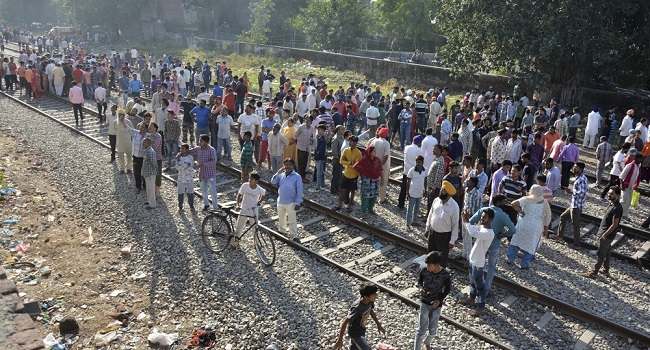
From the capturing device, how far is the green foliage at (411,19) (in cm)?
4212

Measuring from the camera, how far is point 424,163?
11.9 meters

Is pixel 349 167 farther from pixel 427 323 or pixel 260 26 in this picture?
pixel 260 26

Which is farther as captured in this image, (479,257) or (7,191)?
(7,191)

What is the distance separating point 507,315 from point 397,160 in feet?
25.5

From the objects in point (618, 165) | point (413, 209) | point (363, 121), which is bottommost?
point (413, 209)

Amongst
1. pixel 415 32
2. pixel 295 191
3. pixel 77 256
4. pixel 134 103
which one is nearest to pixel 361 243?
pixel 295 191

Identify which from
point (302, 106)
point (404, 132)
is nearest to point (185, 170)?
point (302, 106)

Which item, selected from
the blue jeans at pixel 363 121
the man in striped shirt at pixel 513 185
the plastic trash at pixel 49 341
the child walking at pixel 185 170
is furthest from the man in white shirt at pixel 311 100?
the plastic trash at pixel 49 341

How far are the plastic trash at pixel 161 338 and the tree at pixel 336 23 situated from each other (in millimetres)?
32732

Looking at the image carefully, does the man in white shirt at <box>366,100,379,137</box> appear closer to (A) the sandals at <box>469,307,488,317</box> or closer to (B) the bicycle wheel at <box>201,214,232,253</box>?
(B) the bicycle wheel at <box>201,214,232,253</box>

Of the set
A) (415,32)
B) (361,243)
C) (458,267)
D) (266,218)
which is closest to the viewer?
(458,267)

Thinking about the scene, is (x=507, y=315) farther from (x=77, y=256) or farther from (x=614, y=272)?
(x=77, y=256)

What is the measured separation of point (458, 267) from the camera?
9.13 metres

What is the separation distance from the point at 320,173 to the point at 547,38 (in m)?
10.8
